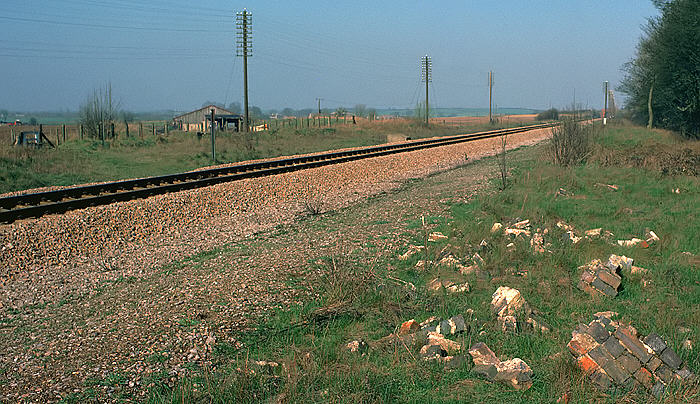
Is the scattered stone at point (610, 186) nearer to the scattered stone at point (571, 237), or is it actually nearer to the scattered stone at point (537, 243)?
the scattered stone at point (571, 237)

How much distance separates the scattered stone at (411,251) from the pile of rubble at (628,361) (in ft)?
13.1

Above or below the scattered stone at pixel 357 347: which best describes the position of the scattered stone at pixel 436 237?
above

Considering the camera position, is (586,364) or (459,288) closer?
(586,364)

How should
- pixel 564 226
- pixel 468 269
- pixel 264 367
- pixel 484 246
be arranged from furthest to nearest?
1. pixel 564 226
2. pixel 484 246
3. pixel 468 269
4. pixel 264 367

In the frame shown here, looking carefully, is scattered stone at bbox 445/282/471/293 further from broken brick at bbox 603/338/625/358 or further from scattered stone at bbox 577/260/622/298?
broken brick at bbox 603/338/625/358

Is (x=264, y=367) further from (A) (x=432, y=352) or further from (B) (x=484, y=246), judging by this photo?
(B) (x=484, y=246)

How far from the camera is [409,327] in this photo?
5988 mm

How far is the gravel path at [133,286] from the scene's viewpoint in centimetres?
533

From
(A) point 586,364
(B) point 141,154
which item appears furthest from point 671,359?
(B) point 141,154

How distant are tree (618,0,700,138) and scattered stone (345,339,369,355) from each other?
1386 inches

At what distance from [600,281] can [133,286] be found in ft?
20.8

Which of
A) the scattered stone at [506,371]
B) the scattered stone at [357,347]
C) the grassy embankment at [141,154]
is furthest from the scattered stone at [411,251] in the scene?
the grassy embankment at [141,154]

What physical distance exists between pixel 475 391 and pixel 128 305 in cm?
444

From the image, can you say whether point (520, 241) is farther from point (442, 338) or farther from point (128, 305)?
point (128, 305)
